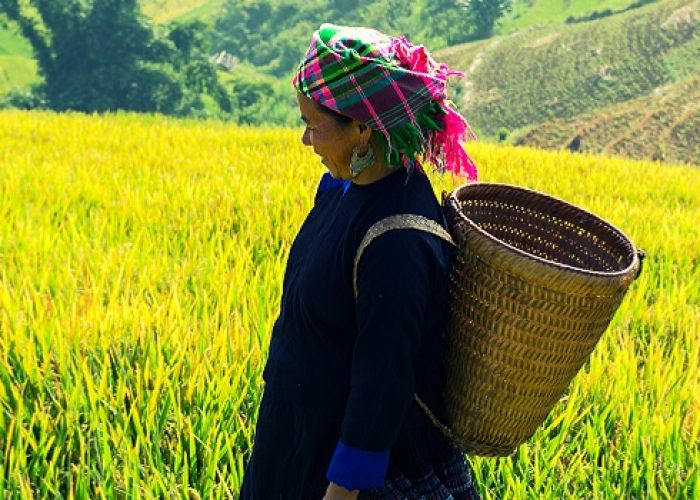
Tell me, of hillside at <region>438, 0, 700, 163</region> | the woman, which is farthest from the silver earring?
hillside at <region>438, 0, 700, 163</region>

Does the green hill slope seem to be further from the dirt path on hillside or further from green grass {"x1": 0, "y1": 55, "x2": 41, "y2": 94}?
the dirt path on hillside

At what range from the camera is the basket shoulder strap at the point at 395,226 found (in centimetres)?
104

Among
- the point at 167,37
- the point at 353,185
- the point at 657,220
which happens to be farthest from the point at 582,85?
the point at 353,185

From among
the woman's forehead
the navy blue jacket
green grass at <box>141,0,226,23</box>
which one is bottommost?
green grass at <box>141,0,226,23</box>

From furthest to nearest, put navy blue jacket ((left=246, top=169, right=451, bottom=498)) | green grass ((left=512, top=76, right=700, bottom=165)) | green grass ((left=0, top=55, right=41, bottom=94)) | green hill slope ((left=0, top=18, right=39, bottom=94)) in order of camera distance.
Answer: green grass ((left=0, top=55, right=41, bottom=94))
green hill slope ((left=0, top=18, right=39, bottom=94))
green grass ((left=512, top=76, right=700, bottom=165))
navy blue jacket ((left=246, top=169, right=451, bottom=498))

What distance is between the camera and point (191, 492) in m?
1.61

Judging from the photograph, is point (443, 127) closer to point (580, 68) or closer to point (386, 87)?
point (386, 87)

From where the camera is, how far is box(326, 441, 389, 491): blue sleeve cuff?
106 centimetres

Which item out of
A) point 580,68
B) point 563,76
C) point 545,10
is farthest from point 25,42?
point 545,10

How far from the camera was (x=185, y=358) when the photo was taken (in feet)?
6.63

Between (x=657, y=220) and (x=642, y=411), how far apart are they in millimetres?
2441

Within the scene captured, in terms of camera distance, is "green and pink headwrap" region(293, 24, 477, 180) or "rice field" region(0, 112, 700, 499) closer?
"green and pink headwrap" region(293, 24, 477, 180)

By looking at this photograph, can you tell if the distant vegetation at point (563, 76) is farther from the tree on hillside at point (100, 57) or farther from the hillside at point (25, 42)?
the tree on hillside at point (100, 57)

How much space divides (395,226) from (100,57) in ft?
126
